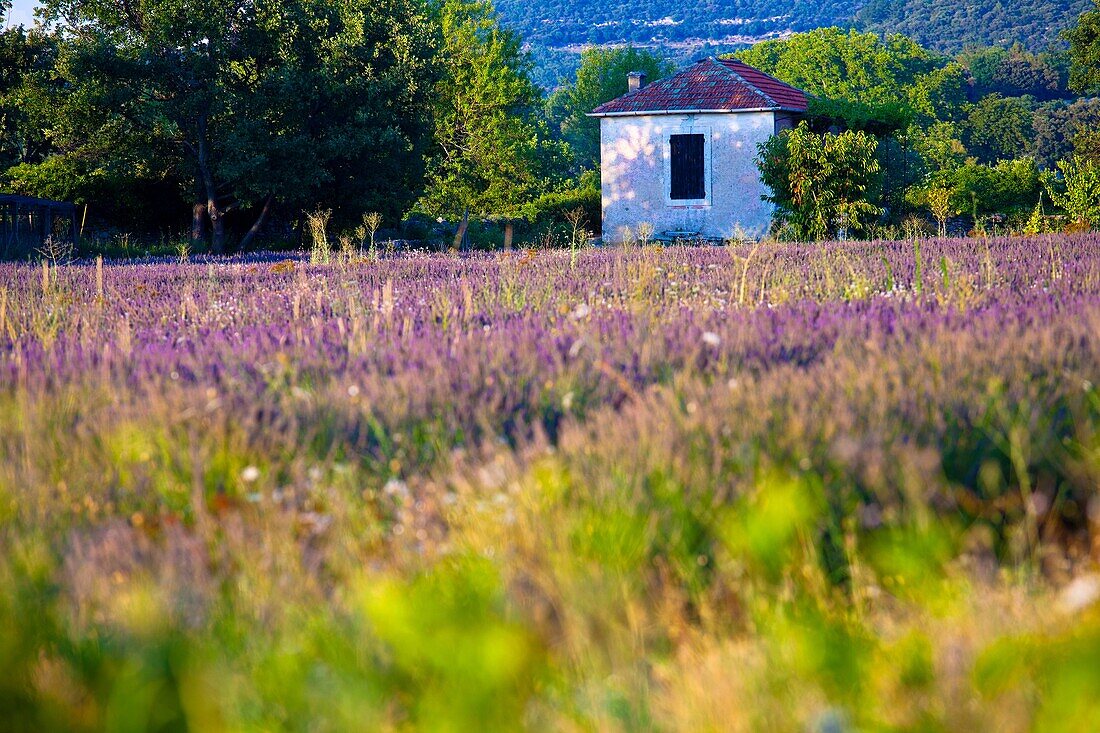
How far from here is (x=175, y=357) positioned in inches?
206

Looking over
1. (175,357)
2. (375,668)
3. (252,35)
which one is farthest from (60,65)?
(375,668)

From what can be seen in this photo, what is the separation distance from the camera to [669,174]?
30391mm

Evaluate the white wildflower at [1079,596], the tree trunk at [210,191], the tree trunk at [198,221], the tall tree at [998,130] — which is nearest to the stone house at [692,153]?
the tree trunk at [210,191]

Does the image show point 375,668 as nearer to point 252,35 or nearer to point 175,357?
point 175,357

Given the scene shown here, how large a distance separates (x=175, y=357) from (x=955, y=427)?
3.50 m

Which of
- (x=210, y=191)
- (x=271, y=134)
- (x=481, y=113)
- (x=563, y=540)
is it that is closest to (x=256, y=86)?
(x=271, y=134)

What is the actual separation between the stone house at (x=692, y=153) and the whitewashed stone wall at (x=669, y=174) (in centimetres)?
3

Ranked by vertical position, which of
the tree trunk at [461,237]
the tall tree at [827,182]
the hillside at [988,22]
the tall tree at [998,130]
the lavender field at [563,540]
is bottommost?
the lavender field at [563,540]

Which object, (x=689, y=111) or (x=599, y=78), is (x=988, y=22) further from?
(x=689, y=111)

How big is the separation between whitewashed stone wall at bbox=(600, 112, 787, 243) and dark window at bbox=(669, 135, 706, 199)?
17cm

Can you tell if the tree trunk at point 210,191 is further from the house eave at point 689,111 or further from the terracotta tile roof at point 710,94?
the terracotta tile roof at point 710,94

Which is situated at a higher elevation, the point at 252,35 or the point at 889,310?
the point at 252,35

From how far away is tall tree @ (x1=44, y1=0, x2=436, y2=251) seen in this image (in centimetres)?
2403

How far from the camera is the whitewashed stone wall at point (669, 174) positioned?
97.3ft
